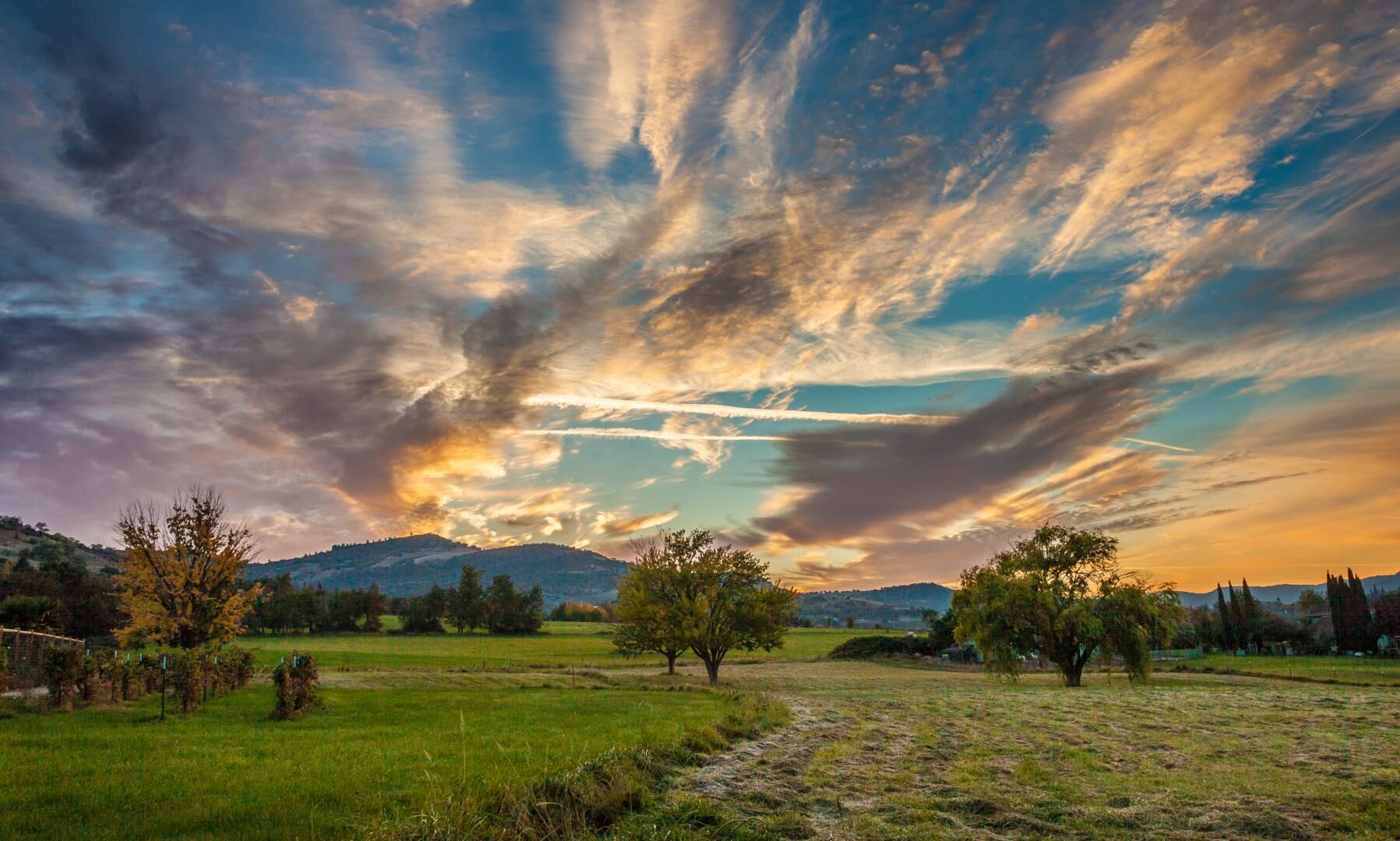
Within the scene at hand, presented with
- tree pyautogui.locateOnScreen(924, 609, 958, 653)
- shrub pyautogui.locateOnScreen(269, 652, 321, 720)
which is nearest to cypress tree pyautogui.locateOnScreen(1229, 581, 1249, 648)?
tree pyautogui.locateOnScreen(924, 609, 958, 653)

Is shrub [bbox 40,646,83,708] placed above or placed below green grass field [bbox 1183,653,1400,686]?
above

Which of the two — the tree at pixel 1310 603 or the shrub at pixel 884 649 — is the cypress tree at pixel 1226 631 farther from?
the tree at pixel 1310 603

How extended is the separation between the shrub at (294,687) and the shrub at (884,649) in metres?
74.3

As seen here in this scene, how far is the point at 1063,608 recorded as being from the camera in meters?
49.6

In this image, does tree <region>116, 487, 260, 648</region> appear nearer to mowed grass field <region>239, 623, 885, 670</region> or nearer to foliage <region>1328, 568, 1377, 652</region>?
mowed grass field <region>239, 623, 885, 670</region>

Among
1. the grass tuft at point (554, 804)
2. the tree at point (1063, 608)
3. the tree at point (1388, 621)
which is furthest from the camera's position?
the tree at point (1388, 621)

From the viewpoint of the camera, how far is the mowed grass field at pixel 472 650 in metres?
70.0

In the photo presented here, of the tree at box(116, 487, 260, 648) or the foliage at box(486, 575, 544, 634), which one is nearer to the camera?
the tree at box(116, 487, 260, 648)

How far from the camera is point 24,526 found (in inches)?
7539

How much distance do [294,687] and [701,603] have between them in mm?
29668

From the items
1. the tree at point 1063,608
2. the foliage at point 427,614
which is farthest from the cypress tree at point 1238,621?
the foliage at point 427,614

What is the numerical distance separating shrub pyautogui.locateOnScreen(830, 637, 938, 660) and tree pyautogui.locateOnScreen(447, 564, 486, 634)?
7310cm

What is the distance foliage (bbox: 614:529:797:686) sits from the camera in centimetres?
5294

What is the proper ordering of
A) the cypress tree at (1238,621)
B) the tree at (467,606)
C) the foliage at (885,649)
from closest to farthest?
the foliage at (885,649) → the cypress tree at (1238,621) → the tree at (467,606)
